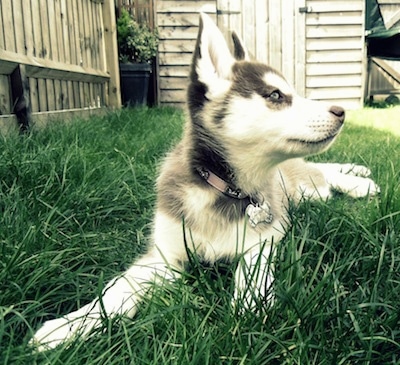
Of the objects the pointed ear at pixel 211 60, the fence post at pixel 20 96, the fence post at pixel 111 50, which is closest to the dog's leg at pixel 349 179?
the pointed ear at pixel 211 60

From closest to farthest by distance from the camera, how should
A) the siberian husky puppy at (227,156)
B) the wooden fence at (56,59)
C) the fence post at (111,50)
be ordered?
the siberian husky puppy at (227,156), the wooden fence at (56,59), the fence post at (111,50)

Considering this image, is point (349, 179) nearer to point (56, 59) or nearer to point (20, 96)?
point (20, 96)

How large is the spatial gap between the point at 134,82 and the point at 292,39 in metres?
2.93

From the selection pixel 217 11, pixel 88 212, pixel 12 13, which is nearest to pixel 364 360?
pixel 88 212

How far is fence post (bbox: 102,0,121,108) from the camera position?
265 inches

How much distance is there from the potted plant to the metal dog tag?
20.0 feet

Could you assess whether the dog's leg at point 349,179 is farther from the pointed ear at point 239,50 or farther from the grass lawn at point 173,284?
the pointed ear at point 239,50

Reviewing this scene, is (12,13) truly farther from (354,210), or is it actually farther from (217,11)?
(217,11)

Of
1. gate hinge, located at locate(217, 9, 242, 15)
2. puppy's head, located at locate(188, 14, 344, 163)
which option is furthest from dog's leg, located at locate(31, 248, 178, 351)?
gate hinge, located at locate(217, 9, 242, 15)

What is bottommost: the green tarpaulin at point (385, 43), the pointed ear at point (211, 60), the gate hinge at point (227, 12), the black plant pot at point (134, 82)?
the black plant pot at point (134, 82)

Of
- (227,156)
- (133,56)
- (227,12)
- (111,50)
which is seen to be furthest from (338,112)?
(227,12)

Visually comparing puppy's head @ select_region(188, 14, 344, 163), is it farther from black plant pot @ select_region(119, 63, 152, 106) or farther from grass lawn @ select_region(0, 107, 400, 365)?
black plant pot @ select_region(119, 63, 152, 106)

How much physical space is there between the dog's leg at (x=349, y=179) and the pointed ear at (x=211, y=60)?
115 centimetres

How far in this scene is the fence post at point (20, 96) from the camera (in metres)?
3.90
